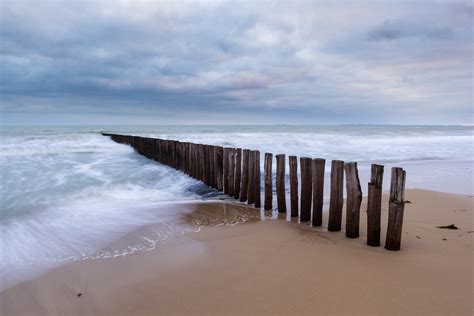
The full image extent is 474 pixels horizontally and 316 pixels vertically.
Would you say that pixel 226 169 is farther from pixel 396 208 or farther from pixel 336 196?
pixel 396 208

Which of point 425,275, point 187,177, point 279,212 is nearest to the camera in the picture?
point 425,275

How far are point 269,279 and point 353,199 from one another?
5.80ft

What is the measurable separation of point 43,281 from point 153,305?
1.40 metres

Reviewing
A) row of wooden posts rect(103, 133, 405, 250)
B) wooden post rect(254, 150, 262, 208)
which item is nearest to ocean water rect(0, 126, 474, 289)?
row of wooden posts rect(103, 133, 405, 250)

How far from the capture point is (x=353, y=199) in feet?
14.7

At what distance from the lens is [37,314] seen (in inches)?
116

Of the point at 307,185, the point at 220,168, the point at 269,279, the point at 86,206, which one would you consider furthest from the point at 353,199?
the point at 86,206

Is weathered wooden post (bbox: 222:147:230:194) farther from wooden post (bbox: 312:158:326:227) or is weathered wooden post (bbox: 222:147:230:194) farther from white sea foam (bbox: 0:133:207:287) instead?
wooden post (bbox: 312:158:326:227)

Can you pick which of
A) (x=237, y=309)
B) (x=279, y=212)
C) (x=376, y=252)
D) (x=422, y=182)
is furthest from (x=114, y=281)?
(x=422, y=182)

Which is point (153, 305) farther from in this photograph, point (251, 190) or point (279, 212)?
point (251, 190)

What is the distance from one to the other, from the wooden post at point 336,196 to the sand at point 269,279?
0.15 metres

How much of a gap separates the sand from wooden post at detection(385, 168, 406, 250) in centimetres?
15

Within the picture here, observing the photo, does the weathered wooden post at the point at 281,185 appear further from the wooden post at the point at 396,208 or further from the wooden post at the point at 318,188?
the wooden post at the point at 396,208

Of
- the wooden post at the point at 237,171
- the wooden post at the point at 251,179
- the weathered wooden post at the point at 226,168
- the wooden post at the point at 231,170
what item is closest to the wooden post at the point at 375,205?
the wooden post at the point at 251,179
